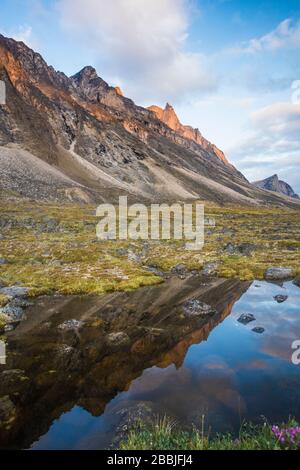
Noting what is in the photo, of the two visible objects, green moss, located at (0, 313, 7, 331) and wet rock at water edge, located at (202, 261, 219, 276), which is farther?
wet rock at water edge, located at (202, 261, 219, 276)

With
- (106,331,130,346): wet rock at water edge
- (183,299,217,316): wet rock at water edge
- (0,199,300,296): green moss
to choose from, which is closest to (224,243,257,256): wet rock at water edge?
(0,199,300,296): green moss

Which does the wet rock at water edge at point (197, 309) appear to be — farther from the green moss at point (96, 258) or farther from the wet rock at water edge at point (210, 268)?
the wet rock at water edge at point (210, 268)

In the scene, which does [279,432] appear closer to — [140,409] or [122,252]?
[140,409]

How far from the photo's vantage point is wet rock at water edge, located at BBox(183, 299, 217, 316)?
22.8m

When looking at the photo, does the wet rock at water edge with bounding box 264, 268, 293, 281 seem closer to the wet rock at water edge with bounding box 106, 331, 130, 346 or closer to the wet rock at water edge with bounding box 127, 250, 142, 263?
the wet rock at water edge with bounding box 127, 250, 142, 263

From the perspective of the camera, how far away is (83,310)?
926 inches

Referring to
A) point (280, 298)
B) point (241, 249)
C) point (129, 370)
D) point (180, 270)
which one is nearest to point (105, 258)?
point (180, 270)

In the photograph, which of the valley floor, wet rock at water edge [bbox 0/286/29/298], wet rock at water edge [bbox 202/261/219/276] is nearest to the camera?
wet rock at water edge [bbox 0/286/29/298]

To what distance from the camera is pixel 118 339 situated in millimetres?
18156

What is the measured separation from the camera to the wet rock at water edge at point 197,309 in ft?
74.6

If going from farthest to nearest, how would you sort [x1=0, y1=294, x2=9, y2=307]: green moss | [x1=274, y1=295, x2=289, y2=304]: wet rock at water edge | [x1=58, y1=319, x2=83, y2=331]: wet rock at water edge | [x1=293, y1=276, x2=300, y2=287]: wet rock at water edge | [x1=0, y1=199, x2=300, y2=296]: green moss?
1. [x1=293, y1=276, x2=300, y2=287]: wet rock at water edge
2. [x1=0, y1=199, x2=300, y2=296]: green moss
3. [x1=274, y1=295, x2=289, y2=304]: wet rock at water edge
4. [x1=0, y1=294, x2=9, y2=307]: green moss
5. [x1=58, y1=319, x2=83, y2=331]: wet rock at water edge

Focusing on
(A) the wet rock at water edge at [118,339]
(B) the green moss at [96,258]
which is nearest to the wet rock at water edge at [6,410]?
(A) the wet rock at water edge at [118,339]

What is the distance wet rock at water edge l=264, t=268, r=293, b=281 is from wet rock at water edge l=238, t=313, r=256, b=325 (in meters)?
12.5

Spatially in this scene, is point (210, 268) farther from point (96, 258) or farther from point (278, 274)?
point (96, 258)
